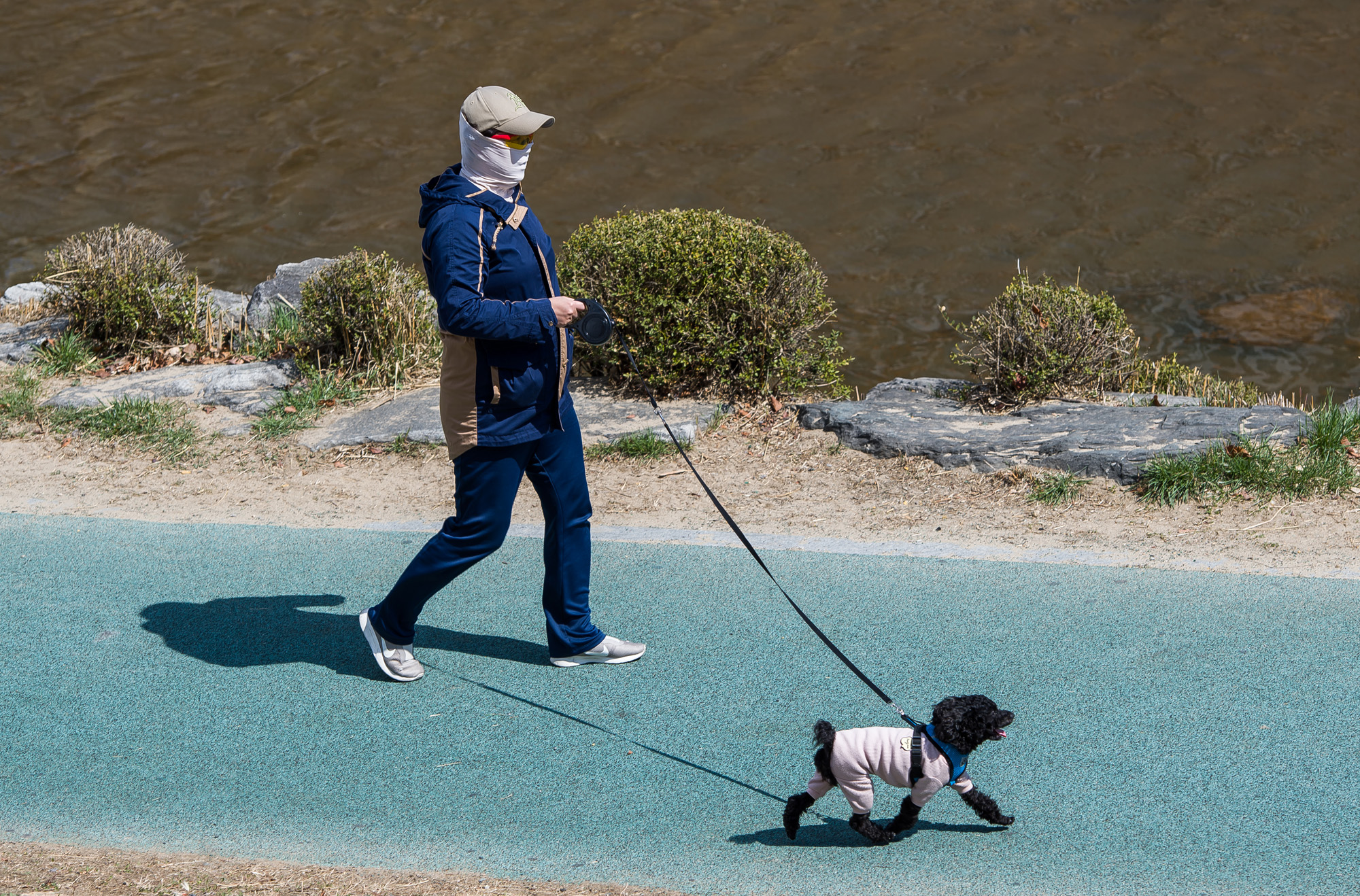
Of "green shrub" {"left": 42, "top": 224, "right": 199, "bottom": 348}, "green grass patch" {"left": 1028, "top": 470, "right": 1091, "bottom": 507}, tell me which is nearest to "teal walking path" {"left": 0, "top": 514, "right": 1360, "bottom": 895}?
"green grass patch" {"left": 1028, "top": 470, "right": 1091, "bottom": 507}

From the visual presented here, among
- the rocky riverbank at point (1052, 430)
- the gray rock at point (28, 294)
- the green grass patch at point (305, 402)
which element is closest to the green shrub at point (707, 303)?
the rocky riverbank at point (1052, 430)

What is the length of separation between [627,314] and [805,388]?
3.92 feet

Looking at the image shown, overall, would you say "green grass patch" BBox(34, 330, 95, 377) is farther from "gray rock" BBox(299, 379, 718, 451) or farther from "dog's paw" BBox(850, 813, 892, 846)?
"dog's paw" BBox(850, 813, 892, 846)

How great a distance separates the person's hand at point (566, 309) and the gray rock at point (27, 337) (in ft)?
19.6

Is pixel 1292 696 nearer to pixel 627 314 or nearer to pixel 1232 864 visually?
pixel 1232 864

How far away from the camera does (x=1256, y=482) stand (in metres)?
5.98

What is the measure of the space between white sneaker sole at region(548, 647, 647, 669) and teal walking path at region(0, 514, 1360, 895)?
4 cm

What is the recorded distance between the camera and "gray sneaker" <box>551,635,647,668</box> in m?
4.72

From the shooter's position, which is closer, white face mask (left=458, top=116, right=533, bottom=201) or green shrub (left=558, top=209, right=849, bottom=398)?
white face mask (left=458, top=116, right=533, bottom=201)

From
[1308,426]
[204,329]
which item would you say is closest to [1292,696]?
[1308,426]

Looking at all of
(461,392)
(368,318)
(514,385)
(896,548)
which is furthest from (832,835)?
(368,318)

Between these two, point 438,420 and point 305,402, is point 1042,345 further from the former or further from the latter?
point 305,402

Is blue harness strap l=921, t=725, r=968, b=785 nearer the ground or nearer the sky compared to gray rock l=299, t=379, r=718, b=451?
nearer the ground

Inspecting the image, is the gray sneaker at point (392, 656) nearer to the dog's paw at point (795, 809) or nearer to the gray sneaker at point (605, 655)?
the gray sneaker at point (605, 655)
